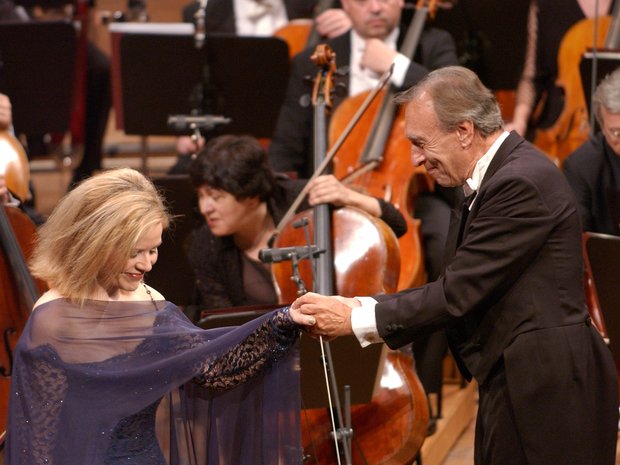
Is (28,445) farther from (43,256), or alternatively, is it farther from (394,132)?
(394,132)

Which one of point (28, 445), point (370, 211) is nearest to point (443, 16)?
point (370, 211)

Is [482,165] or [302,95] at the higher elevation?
[482,165]

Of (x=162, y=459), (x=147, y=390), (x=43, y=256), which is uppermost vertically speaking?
(x=43, y=256)

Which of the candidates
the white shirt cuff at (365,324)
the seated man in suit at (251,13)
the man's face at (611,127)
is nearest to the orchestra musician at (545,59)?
the seated man in suit at (251,13)

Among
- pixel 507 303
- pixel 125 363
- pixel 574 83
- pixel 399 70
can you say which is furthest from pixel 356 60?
pixel 125 363

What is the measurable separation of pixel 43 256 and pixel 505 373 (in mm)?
1127

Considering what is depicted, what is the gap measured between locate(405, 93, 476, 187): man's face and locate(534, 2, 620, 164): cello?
6.67 ft

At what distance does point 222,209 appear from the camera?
12.7 ft

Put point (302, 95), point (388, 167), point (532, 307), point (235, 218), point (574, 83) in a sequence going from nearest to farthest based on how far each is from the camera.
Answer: point (532, 307), point (235, 218), point (388, 167), point (302, 95), point (574, 83)

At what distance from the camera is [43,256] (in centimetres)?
261

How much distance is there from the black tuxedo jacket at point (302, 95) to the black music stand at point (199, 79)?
137mm

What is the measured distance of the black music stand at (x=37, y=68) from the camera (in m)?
5.25

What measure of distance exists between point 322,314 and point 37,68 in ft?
10.2

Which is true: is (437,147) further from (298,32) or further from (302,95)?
(298,32)
